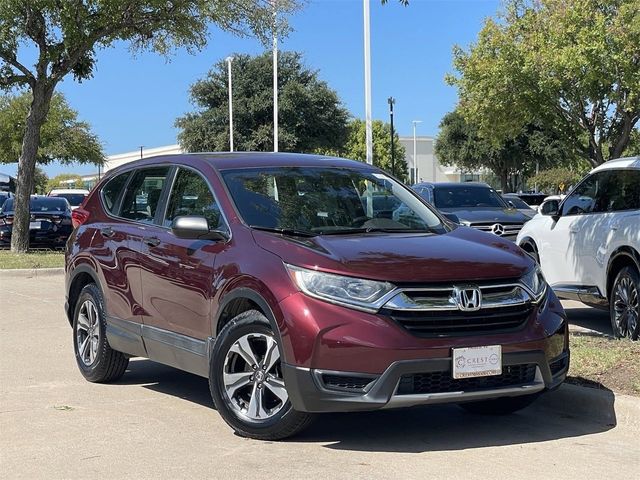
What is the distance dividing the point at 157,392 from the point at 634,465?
3.72 meters

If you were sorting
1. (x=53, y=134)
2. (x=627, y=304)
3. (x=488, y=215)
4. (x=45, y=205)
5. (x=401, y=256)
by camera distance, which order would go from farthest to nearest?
(x=53, y=134)
(x=45, y=205)
(x=488, y=215)
(x=627, y=304)
(x=401, y=256)

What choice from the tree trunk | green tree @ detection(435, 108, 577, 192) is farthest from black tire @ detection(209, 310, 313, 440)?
green tree @ detection(435, 108, 577, 192)

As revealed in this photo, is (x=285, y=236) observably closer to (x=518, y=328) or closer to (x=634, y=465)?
(x=518, y=328)

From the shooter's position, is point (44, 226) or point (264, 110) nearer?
point (44, 226)

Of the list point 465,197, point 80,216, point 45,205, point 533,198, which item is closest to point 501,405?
point 80,216

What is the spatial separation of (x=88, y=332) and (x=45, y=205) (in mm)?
17392

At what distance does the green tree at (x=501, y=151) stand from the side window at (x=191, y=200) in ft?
145

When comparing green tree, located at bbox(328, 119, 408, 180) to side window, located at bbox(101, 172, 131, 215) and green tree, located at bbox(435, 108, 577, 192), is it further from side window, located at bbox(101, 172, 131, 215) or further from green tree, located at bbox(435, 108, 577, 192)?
side window, located at bbox(101, 172, 131, 215)

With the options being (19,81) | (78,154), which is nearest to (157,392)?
(19,81)

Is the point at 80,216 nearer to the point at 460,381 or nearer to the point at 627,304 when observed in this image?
the point at 460,381

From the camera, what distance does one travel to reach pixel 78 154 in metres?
50.2

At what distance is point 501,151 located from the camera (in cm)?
5247

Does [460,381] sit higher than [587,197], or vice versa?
[587,197]

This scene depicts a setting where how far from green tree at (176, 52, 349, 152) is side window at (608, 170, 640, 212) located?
37565 millimetres
